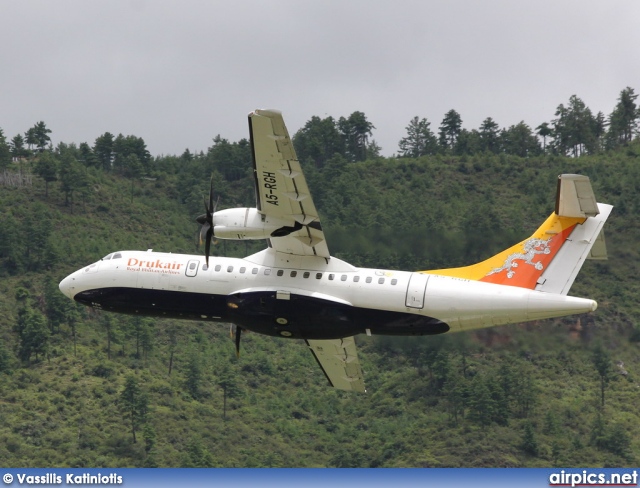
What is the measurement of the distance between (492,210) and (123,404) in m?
40.5

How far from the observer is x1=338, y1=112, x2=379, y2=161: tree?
449 feet

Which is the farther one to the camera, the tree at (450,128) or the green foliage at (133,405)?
the tree at (450,128)

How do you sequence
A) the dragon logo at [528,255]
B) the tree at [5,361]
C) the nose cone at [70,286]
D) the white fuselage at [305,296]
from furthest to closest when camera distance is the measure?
1. the tree at [5,361]
2. the nose cone at [70,286]
3. the dragon logo at [528,255]
4. the white fuselage at [305,296]

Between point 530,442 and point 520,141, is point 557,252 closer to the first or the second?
point 530,442

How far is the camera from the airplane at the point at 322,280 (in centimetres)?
3766

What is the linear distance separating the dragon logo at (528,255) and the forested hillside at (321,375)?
1275 centimetres

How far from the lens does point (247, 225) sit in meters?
38.4

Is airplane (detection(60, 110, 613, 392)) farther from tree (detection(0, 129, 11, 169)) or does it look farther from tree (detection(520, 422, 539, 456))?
tree (detection(0, 129, 11, 169))

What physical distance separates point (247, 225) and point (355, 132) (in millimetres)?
100243

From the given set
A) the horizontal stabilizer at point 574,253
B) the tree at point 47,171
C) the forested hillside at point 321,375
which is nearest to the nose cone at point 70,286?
the forested hillside at point 321,375

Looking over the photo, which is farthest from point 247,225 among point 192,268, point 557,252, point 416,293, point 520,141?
point 520,141

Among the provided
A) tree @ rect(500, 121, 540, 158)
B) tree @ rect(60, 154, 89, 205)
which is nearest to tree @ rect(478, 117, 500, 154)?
tree @ rect(500, 121, 540, 158)

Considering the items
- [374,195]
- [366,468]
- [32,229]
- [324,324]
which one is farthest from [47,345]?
[324,324]

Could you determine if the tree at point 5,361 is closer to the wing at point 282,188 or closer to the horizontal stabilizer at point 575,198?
the wing at point 282,188
